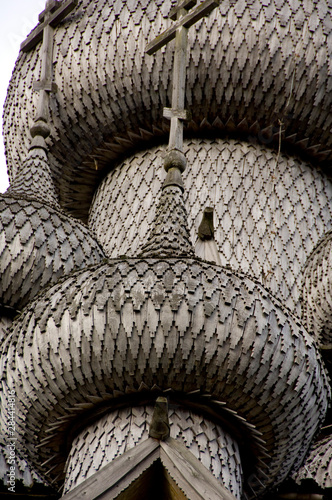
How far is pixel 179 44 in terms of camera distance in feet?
23.9

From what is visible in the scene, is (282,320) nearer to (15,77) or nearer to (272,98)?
(272,98)

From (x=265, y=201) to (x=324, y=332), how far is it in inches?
41.0

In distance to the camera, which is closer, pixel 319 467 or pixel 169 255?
pixel 169 255

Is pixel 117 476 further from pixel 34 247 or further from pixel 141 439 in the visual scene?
pixel 34 247

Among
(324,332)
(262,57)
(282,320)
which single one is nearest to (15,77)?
(262,57)

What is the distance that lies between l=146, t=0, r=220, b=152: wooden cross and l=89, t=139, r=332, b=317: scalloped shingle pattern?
0.69m

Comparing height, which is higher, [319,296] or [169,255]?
[169,255]

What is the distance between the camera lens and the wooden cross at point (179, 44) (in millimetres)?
6875

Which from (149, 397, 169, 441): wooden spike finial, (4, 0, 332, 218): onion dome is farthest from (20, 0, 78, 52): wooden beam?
(149, 397, 169, 441): wooden spike finial

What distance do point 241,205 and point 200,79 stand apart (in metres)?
0.98

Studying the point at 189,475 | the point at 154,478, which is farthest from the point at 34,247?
the point at 189,475

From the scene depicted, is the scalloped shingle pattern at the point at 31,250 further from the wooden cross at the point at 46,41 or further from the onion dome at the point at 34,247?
the wooden cross at the point at 46,41

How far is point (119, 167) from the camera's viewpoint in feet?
26.1

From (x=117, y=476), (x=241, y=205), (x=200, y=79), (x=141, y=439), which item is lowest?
(x=141, y=439)
